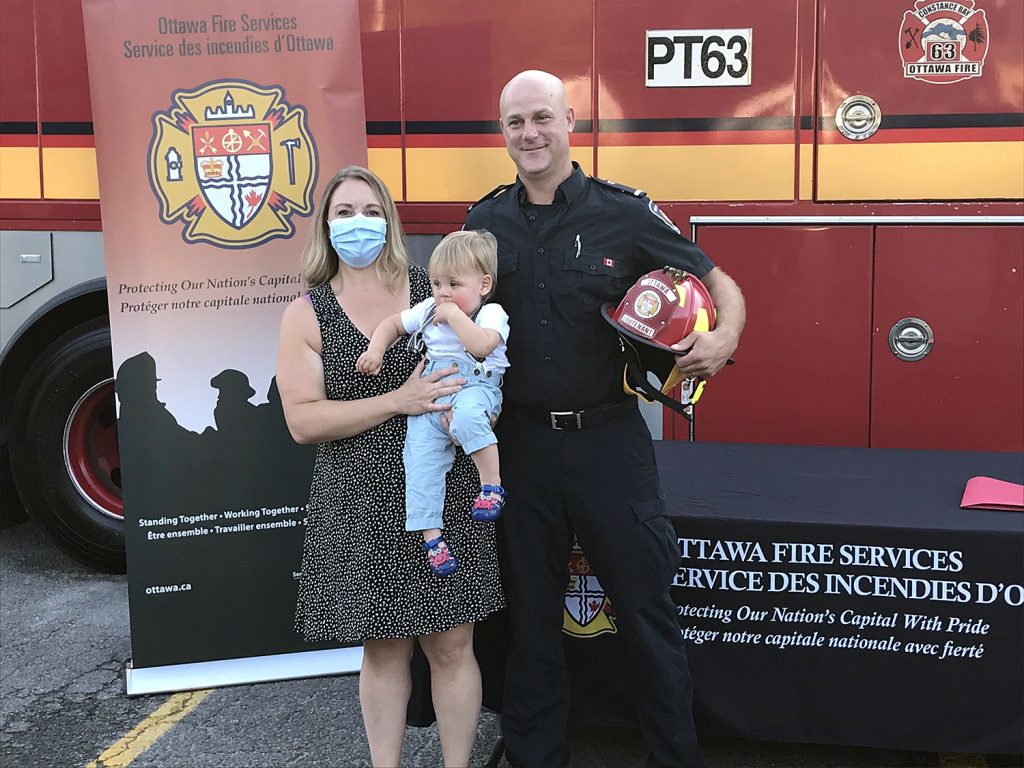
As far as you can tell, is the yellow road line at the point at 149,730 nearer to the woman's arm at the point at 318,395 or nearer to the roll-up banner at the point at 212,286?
the roll-up banner at the point at 212,286

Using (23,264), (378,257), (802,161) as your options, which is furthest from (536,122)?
(23,264)

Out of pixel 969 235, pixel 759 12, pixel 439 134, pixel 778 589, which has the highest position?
pixel 759 12

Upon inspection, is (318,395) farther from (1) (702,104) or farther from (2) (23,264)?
(2) (23,264)

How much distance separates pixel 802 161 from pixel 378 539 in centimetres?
233

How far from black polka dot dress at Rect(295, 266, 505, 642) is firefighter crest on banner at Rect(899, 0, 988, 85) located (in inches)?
93.5

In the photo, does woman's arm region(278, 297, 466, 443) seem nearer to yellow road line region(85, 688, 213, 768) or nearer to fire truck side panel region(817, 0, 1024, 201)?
yellow road line region(85, 688, 213, 768)

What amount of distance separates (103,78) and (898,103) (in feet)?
9.16

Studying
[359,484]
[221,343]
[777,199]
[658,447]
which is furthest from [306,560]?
[777,199]

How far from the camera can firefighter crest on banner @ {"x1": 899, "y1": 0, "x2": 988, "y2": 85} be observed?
408cm

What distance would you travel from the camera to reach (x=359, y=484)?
288 centimetres

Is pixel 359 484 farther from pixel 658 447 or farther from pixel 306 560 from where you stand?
pixel 658 447

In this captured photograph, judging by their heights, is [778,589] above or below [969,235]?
below

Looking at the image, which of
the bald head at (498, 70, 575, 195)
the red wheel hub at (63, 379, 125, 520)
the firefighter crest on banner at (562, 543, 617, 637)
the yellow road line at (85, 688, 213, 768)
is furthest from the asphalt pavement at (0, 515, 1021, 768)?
the bald head at (498, 70, 575, 195)

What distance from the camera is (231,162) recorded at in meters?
3.87
